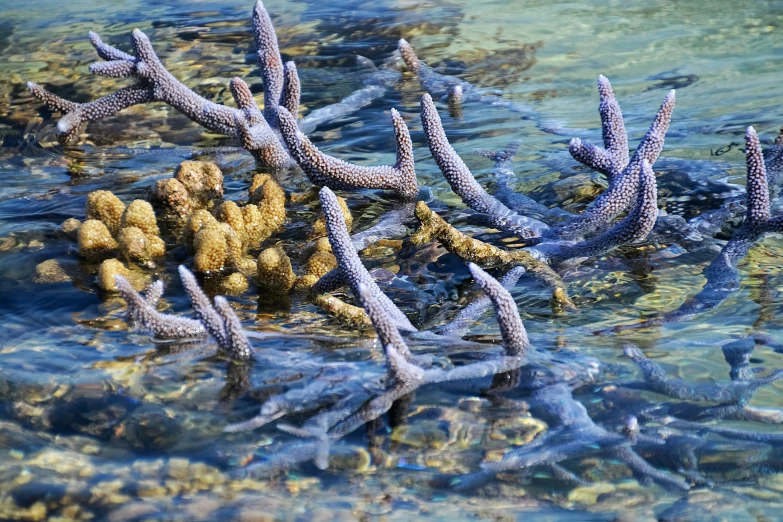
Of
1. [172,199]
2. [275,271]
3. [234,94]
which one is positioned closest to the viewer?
[275,271]

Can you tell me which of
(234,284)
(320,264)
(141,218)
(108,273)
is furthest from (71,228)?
(320,264)

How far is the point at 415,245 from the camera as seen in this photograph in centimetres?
378

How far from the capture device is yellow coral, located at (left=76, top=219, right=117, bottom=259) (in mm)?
3740

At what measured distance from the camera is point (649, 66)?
A: 23.2 feet

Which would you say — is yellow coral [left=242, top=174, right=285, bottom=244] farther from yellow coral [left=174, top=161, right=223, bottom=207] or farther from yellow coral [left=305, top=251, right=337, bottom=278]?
yellow coral [left=305, top=251, right=337, bottom=278]

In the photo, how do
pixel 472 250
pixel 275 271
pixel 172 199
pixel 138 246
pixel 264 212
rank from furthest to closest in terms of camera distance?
pixel 172 199 < pixel 264 212 < pixel 138 246 < pixel 472 250 < pixel 275 271

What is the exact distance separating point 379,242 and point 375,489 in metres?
1.84

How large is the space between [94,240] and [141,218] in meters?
0.25

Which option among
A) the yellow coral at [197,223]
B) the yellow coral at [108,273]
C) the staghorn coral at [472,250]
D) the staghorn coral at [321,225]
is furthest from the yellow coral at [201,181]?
the staghorn coral at [472,250]

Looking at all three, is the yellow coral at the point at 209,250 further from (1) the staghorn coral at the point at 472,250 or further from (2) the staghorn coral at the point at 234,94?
(2) the staghorn coral at the point at 234,94

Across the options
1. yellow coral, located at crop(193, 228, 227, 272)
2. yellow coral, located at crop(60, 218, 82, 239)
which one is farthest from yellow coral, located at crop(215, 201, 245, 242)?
yellow coral, located at crop(60, 218, 82, 239)

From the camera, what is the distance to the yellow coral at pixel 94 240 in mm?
3740

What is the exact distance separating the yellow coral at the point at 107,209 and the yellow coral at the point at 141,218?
13 centimetres

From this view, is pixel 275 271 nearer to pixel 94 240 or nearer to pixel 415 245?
pixel 415 245
